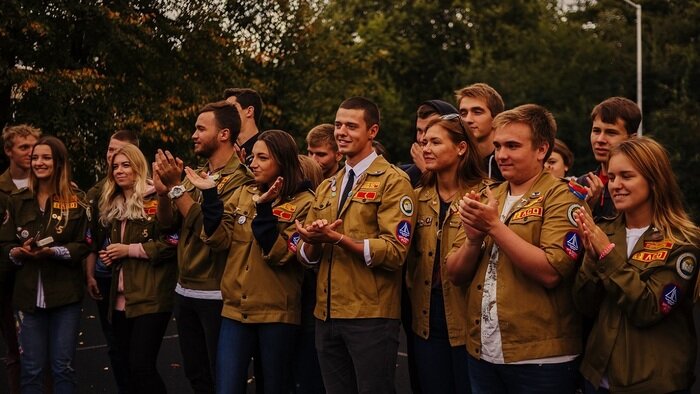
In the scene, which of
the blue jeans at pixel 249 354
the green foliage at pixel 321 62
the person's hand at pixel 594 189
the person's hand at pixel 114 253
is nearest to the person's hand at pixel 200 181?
the blue jeans at pixel 249 354

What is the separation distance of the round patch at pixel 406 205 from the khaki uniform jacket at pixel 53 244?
9.70 feet

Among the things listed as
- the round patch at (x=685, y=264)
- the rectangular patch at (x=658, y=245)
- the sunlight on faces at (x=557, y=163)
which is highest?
the sunlight on faces at (x=557, y=163)

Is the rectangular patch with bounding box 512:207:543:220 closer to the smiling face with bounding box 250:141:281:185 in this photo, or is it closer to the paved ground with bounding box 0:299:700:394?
the smiling face with bounding box 250:141:281:185

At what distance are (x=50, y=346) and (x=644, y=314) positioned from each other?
4.57m

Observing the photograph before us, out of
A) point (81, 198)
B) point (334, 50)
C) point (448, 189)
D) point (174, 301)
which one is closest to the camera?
point (448, 189)

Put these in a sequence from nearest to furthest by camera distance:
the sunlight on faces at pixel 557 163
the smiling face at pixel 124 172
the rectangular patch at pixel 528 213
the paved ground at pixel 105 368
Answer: the rectangular patch at pixel 528 213
the smiling face at pixel 124 172
the sunlight on faces at pixel 557 163
the paved ground at pixel 105 368

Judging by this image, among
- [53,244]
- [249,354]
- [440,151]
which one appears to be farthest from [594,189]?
[53,244]

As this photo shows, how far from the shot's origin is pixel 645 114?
35.8 metres

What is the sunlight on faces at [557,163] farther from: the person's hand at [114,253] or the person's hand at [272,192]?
the person's hand at [114,253]

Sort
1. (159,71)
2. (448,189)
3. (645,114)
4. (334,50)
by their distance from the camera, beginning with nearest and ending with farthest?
(448,189), (159,71), (334,50), (645,114)

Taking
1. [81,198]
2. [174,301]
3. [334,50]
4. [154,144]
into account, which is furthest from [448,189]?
[334,50]

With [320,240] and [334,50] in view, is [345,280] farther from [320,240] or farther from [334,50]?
[334,50]

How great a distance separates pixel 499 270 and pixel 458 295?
534 millimetres

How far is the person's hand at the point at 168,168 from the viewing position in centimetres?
659
